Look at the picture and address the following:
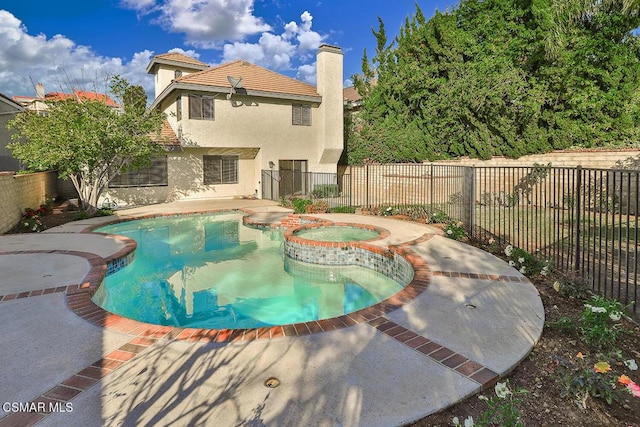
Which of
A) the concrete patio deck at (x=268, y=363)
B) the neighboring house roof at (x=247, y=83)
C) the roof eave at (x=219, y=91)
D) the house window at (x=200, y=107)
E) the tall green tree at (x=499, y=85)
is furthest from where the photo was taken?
the house window at (x=200, y=107)

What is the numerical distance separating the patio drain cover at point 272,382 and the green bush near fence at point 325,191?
14645mm

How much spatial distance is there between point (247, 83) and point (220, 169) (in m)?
4.75

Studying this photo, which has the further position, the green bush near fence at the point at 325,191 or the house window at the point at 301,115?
the house window at the point at 301,115

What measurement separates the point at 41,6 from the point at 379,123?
64.5ft

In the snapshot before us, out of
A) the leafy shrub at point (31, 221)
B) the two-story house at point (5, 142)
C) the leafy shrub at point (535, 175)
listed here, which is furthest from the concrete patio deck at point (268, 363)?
the two-story house at point (5, 142)

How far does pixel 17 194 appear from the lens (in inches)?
453

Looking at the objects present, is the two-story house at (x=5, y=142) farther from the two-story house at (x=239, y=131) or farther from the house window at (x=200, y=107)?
the house window at (x=200, y=107)

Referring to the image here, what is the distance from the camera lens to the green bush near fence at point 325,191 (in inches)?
708

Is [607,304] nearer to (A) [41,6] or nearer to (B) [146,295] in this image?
(B) [146,295]

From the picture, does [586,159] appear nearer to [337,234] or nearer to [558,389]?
[337,234]

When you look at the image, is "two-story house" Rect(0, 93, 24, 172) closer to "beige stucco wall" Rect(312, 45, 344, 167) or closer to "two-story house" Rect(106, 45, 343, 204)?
"two-story house" Rect(106, 45, 343, 204)

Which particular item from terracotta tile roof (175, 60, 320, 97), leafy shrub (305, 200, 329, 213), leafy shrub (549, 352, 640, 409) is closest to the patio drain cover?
leafy shrub (549, 352, 640, 409)

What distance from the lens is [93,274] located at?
20.4ft

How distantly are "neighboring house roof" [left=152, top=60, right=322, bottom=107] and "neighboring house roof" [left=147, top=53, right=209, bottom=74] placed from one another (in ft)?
11.3
